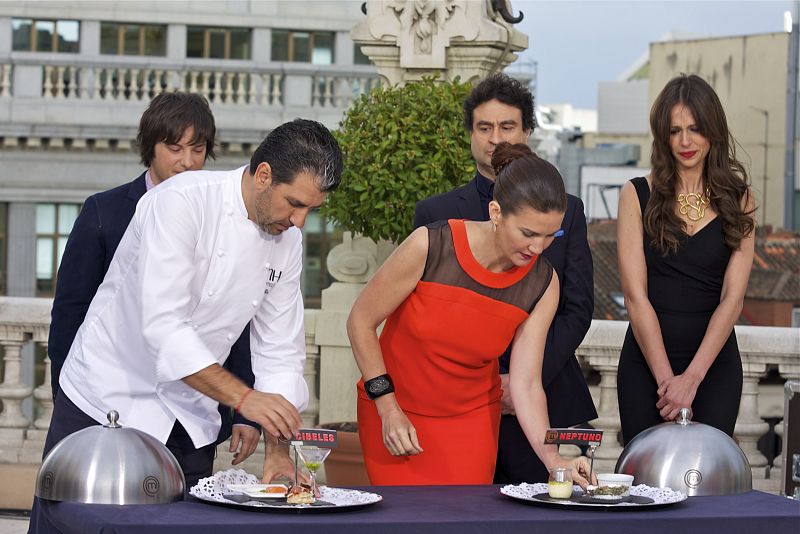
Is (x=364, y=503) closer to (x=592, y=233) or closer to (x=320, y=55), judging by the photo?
(x=592, y=233)

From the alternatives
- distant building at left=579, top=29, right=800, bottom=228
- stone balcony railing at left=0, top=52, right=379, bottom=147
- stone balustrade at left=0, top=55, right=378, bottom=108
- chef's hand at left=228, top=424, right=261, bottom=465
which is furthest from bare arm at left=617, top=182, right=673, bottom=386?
distant building at left=579, top=29, right=800, bottom=228

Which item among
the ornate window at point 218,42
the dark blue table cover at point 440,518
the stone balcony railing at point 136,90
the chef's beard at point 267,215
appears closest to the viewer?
the dark blue table cover at point 440,518

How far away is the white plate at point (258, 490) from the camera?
3.53 m

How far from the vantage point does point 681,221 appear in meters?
4.79

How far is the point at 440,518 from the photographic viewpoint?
3398 mm

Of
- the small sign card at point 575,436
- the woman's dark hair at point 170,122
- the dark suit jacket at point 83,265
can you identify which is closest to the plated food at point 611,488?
the small sign card at point 575,436

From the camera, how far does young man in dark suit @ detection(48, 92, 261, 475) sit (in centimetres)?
429

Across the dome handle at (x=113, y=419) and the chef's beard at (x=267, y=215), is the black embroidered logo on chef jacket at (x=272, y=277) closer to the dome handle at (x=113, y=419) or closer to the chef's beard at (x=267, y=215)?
the chef's beard at (x=267, y=215)

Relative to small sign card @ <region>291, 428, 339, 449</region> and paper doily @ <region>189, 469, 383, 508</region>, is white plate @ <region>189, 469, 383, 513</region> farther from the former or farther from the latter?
small sign card @ <region>291, 428, 339, 449</region>

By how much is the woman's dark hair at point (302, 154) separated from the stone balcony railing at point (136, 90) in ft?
112

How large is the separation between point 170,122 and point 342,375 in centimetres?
266

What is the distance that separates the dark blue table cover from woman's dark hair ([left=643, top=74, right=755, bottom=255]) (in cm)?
125

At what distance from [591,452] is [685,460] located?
0.88ft

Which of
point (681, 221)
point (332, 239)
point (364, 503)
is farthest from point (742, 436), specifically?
point (332, 239)
